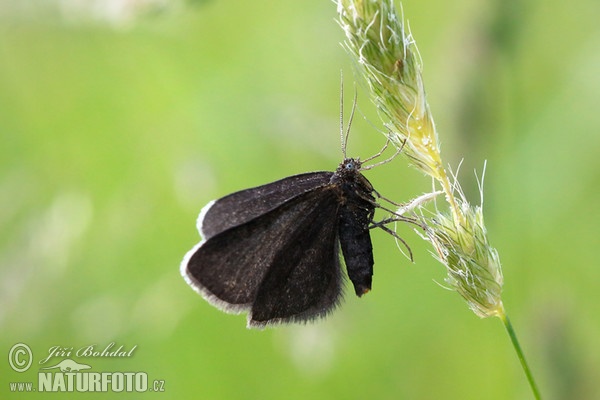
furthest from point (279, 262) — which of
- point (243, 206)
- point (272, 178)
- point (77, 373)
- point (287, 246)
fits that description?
point (272, 178)

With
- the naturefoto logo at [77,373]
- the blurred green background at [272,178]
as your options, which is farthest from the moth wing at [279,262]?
the naturefoto logo at [77,373]

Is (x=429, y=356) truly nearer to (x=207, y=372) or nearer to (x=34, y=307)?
(x=207, y=372)

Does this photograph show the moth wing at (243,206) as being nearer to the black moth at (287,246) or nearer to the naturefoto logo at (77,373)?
the black moth at (287,246)

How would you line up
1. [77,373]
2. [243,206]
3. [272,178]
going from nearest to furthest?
[243,206] < [77,373] < [272,178]

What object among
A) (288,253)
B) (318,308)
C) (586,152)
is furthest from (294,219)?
(586,152)

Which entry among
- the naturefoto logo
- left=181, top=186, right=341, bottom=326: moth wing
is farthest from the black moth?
the naturefoto logo

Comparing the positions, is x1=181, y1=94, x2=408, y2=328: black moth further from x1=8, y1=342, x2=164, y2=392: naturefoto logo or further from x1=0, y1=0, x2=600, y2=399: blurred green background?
x1=8, y1=342, x2=164, y2=392: naturefoto logo

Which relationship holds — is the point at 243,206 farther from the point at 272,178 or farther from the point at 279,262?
the point at 272,178
